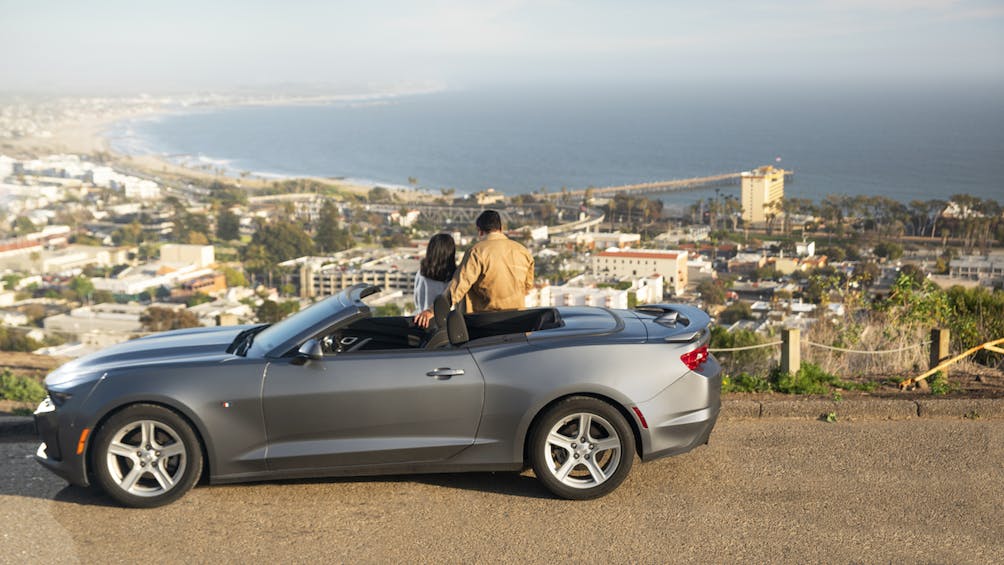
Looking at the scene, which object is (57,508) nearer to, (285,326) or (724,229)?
(285,326)

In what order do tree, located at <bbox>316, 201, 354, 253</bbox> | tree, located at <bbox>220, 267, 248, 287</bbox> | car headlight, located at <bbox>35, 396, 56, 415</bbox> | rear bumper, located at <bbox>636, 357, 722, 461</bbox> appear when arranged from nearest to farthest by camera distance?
car headlight, located at <bbox>35, 396, 56, 415</bbox> → rear bumper, located at <bbox>636, 357, 722, 461</bbox> → tree, located at <bbox>220, 267, 248, 287</bbox> → tree, located at <bbox>316, 201, 354, 253</bbox>

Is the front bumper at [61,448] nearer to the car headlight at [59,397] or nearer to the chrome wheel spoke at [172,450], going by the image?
the car headlight at [59,397]

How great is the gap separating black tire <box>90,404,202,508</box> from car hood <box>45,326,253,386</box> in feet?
0.96

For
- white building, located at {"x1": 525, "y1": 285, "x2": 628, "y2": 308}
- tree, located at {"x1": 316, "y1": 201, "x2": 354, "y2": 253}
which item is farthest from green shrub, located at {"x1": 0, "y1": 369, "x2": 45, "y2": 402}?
tree, located at {"x1": 316, "y1": 201, "x2": 354, "y2": 253}

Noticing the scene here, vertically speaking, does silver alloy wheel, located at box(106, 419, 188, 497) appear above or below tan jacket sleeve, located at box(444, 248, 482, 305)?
below

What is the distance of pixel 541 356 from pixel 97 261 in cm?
3373

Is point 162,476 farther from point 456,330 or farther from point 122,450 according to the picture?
point 456,330

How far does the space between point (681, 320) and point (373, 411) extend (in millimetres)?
1769

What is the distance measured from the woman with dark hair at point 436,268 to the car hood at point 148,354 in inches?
52.8

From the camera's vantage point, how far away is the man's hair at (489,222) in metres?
6.18

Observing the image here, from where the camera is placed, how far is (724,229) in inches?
1345

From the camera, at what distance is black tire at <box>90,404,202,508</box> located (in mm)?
4789

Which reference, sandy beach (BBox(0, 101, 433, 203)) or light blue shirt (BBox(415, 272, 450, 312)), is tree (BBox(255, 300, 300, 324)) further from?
sandy beach (BBox(0, 101, 433, 203))

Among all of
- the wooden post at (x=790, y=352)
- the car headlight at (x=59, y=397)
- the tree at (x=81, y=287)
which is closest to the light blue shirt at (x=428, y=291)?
the car headlight at (x=59, y=397)
